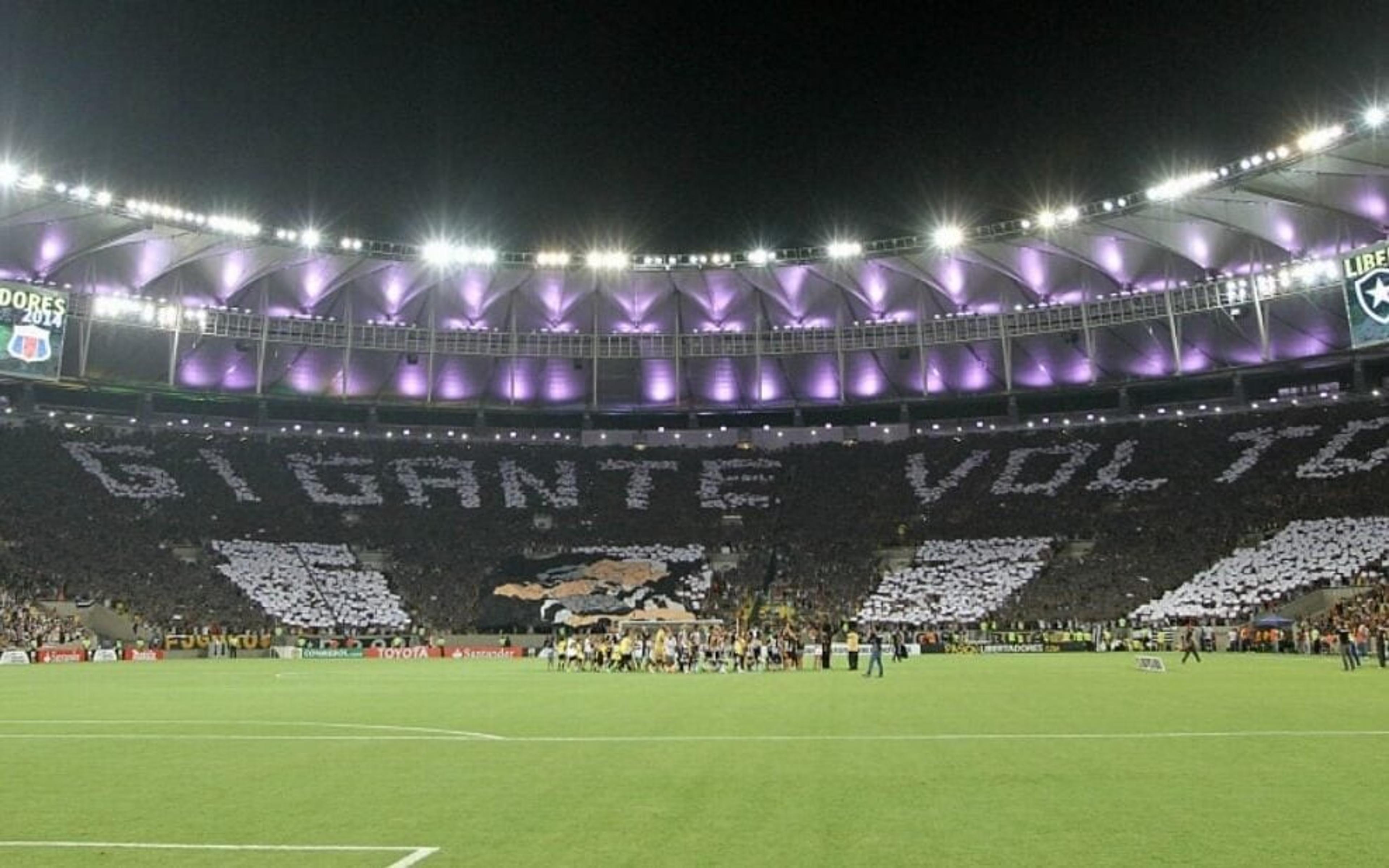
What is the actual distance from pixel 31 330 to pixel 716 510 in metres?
40.3

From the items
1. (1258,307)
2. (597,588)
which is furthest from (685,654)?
(1258,307)

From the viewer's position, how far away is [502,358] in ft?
242

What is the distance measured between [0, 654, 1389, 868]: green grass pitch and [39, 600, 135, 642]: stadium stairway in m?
32.1

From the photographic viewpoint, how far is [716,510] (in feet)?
226

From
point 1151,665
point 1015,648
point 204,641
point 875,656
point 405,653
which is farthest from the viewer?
point 405,653

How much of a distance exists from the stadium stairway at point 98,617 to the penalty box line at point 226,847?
159 feet

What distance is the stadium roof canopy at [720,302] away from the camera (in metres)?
53.5

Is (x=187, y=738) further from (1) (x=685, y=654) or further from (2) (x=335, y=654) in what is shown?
(2) (x=335, y=654)

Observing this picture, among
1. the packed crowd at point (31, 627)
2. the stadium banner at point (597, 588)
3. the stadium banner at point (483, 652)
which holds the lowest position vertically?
the stadium banner at point (483, 652)

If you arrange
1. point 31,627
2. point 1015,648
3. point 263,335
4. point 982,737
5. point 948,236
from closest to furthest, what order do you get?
point 982,737 < point 31,627 < point 1015,648 < point 948,236 < point 263,335

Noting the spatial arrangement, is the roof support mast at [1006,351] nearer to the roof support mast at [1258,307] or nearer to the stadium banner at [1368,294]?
the roof support mast at [1258,307]

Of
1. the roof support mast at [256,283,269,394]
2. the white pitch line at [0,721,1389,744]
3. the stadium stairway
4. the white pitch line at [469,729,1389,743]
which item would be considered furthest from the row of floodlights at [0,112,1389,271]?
the white pitch line at [0,721,1389,744]

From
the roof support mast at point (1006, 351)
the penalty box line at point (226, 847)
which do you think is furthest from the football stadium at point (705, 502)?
the penalty box line at point (226, 847)

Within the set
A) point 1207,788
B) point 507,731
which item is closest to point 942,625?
point 507,731
